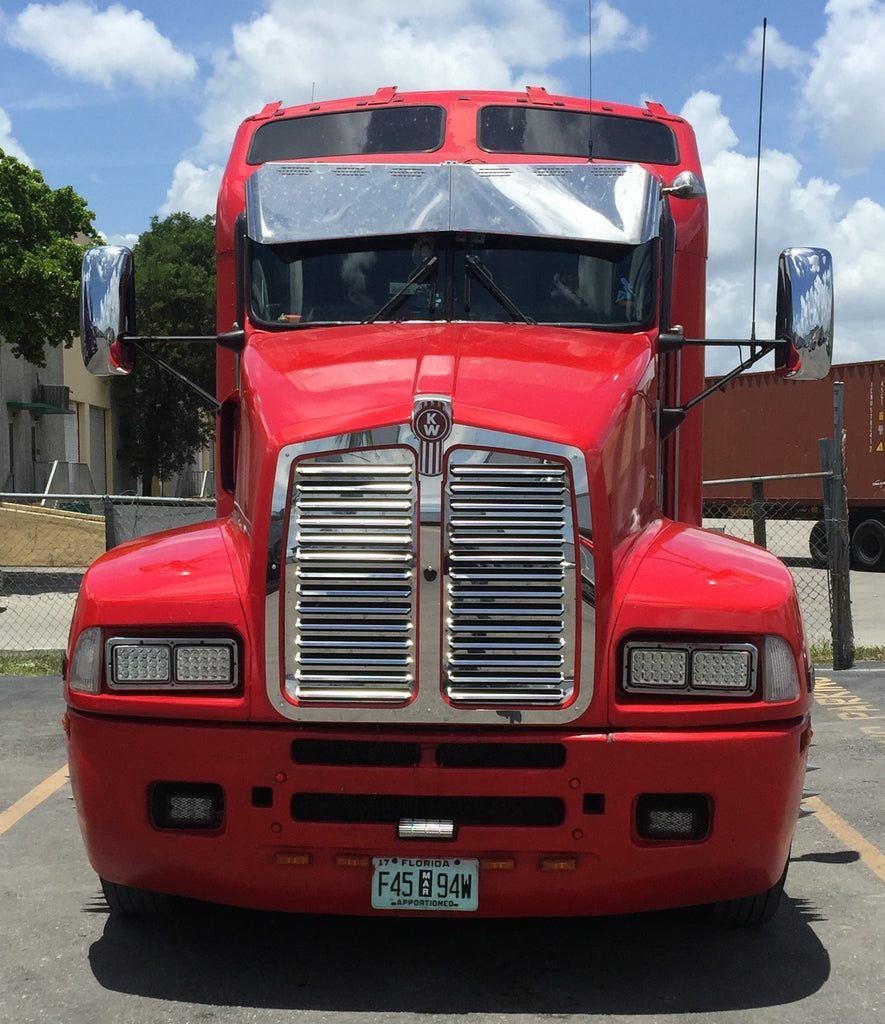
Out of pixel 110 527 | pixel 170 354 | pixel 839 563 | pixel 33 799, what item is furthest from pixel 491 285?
pixel 170 354

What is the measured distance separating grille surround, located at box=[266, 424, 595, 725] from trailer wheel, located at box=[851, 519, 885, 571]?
2155 cm

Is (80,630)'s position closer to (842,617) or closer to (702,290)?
(702,290)

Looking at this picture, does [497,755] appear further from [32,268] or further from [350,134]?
[32,268]

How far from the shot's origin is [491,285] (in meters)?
5.59

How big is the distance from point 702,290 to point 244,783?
12.0 ft

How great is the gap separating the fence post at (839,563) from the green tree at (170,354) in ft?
94.2

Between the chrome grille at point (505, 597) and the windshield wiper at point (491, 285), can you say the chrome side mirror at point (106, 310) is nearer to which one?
the windshield wiper at point (491, 285)

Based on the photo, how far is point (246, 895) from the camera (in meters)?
4.32

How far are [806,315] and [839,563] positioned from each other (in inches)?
220

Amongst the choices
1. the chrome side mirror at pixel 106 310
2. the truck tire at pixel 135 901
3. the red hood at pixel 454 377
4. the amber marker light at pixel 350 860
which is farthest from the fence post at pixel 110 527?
the amber marker light at pixel 350 860

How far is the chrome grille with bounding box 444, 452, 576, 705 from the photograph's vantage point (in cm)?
419

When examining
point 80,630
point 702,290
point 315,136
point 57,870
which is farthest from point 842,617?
point 80,630

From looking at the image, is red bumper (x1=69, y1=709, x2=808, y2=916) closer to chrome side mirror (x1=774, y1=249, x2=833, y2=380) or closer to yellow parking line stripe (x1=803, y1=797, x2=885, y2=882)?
yellow parking line stripe (x1=803, y1=797, x2=885, y2=882)

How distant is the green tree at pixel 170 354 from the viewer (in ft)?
139
